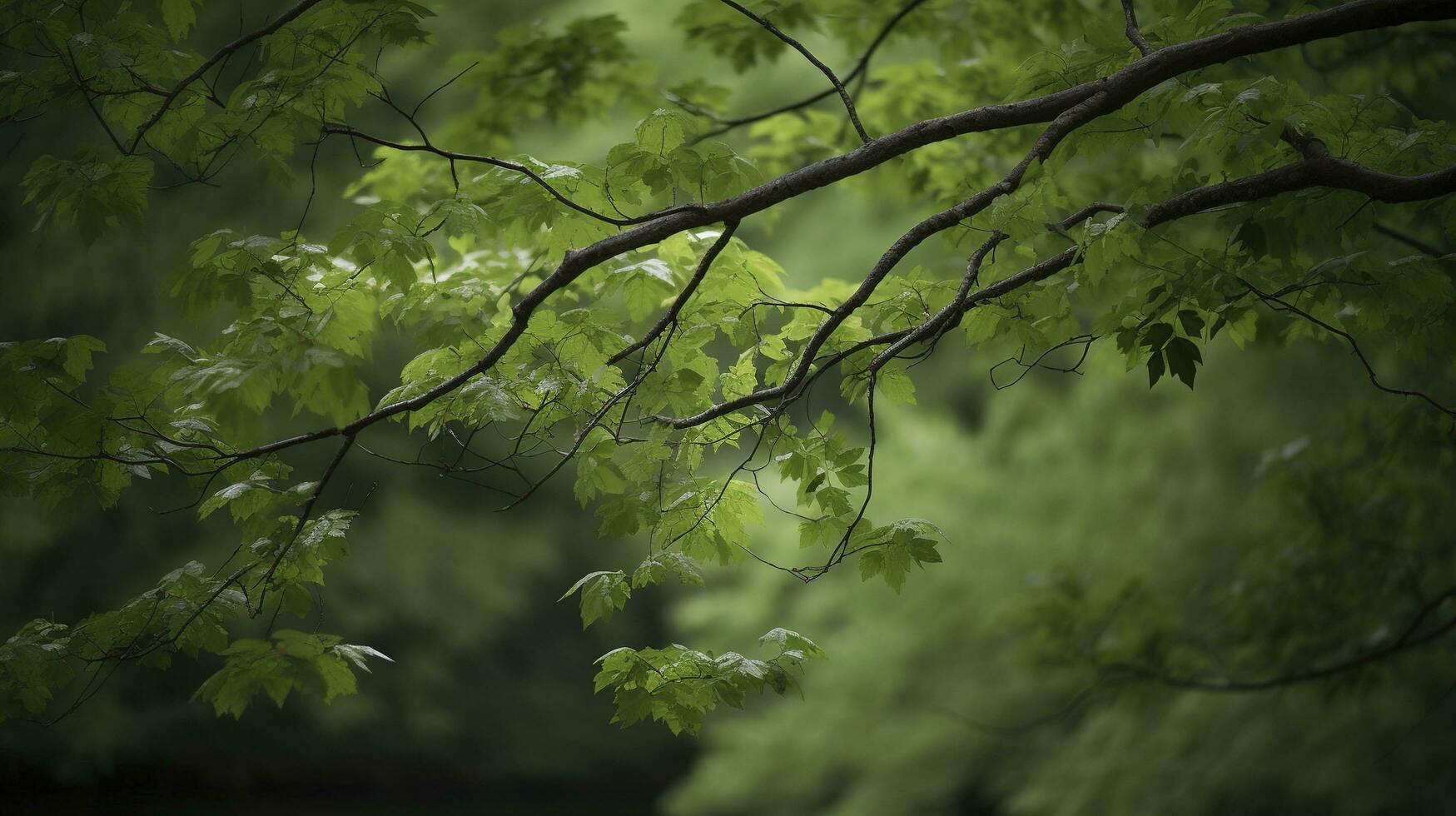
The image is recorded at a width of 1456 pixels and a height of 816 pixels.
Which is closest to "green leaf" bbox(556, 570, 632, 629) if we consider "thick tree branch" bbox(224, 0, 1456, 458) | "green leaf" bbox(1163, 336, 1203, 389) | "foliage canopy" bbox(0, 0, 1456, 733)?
"foliage canopy" bbox(0, 0, 1456, 733)

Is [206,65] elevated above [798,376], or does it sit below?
above

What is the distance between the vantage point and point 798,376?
1896mm

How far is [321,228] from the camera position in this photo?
8102 millimetres

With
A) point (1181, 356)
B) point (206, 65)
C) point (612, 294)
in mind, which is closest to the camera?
point (1181, 356)

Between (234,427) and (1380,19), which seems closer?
(234,427)

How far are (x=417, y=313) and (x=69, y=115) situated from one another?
7198 mm

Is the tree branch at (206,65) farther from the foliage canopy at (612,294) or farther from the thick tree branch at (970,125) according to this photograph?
the thick tree branch at (970,125)

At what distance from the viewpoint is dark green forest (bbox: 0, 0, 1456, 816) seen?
5.94ft

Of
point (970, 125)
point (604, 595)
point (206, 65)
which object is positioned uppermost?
point (206, 65)

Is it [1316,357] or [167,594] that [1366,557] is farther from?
[167,594]

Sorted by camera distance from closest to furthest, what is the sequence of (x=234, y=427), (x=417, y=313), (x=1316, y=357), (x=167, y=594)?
(x=234, y=427)
(x=167, y=594)
(x=417, y=313)
(x=1316, y=357)

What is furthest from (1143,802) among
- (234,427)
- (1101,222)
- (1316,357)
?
(234,427)

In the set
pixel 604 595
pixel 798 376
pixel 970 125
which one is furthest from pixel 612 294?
pixel 970 125

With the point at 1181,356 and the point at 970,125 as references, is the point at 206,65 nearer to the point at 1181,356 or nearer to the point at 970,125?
the point at 970,125
